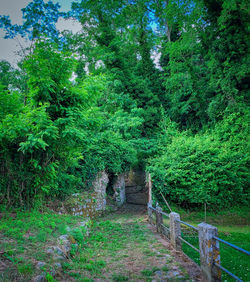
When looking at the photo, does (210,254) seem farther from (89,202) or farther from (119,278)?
(89,202)

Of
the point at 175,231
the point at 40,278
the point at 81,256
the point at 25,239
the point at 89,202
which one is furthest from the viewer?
the point at 89,202

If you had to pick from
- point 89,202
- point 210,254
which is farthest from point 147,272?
point 89,202

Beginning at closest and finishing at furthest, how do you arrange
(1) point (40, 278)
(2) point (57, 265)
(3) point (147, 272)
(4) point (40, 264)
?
(1) point (40, 278) → (4) point (40, 264) → (2) point (57, 265) → (3) point (147, 272)

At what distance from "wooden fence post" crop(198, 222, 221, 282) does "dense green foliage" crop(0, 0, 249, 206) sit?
4.72 meters

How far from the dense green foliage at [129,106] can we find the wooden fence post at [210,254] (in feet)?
15.5

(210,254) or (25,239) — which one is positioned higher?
(210,254)

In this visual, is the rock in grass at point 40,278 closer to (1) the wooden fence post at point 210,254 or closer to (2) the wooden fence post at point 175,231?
(1) the wooden fence post at point 210,254

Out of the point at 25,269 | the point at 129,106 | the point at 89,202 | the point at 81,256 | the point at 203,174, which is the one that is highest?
the point at 129,106

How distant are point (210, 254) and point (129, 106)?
14694 millimetres

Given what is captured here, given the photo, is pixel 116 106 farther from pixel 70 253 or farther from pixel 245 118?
pixel 70 253

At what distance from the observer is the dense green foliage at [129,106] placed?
6969mm

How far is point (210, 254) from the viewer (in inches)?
135

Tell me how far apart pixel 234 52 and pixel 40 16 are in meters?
14.6

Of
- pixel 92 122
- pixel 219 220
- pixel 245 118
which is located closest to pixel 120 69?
pixel 245 118
